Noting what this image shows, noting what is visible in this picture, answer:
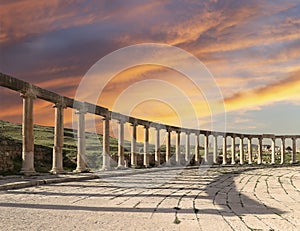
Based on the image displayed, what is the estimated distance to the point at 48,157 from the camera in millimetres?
33750

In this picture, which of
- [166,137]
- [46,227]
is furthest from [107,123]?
[46,227]

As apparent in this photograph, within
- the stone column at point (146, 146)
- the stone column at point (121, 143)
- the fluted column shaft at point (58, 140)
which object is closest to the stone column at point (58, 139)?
the fluted column shaft at point (58, 140)

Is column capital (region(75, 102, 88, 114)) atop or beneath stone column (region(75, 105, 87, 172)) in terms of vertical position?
atop

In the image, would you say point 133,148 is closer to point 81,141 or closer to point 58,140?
point 81,141

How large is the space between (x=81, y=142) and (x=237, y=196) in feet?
51.4

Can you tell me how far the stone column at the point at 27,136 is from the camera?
70.2ft

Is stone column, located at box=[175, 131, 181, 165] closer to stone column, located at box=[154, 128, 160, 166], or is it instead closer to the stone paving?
stone column, located at box=[154, 128, 160, 166]

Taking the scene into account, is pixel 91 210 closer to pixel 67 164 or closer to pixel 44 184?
pixel 44 184

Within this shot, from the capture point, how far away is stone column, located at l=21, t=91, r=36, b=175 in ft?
70.2

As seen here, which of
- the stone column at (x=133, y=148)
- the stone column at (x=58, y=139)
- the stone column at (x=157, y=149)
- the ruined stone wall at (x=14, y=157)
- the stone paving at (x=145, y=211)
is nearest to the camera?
the stone paving at (x=145, y=211)

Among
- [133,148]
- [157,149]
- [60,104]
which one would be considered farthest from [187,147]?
[60,104]

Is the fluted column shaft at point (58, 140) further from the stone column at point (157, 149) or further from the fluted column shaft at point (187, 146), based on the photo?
the fluted column shaft at point (187, 146)

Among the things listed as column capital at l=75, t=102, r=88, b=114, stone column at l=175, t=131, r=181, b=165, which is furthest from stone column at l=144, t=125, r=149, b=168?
column capital at l=75, t=102, r=88, b=114

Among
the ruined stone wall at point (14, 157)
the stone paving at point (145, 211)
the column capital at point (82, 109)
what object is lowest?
the stone paving at point (145, 211)
